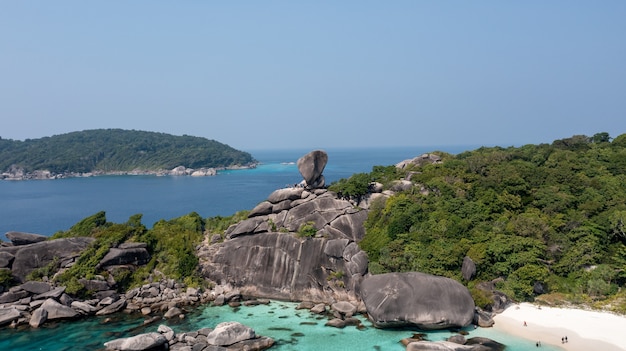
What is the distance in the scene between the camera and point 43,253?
115 feet

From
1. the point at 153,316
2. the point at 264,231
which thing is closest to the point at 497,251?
the point at 264,231

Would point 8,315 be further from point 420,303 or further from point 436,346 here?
point 436,346

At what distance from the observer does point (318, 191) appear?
135 ft

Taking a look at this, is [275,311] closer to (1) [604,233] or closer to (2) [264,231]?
(2) [264,231]

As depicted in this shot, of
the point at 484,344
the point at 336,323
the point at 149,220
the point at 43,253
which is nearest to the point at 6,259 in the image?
the point at 43,253

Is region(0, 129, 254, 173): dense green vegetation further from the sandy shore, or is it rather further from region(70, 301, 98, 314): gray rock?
the sandy shore

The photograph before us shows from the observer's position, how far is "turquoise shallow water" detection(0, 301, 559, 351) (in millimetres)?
25312

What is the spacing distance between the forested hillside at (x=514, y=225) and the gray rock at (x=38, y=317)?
25.9 metres

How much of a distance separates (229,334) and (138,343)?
5.62 meters

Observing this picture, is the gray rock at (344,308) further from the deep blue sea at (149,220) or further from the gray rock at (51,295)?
the gray rock at (51,295)

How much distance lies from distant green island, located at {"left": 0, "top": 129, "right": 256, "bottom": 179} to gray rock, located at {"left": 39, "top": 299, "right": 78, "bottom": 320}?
435 ft

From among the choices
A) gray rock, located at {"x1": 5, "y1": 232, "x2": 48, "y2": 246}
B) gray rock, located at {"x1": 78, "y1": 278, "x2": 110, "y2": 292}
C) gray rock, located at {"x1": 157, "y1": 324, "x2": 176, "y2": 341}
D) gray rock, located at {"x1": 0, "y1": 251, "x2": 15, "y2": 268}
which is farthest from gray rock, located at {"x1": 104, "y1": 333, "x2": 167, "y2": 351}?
gray rock, located at {"x1": 5, "y1": 232, "x2": 48, "y2": 246}

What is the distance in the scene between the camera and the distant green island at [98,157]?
513 feet

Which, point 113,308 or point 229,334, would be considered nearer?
point 229,334
